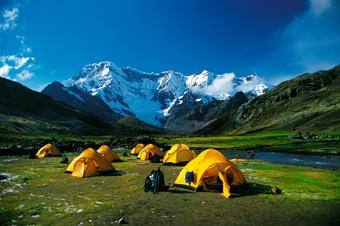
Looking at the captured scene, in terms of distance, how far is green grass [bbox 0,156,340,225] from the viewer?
17.6 m

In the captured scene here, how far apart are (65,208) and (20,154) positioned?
185ft

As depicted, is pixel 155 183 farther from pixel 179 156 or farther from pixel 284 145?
pixel 284 145

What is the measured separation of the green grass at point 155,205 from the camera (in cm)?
1756

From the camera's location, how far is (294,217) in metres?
17.9

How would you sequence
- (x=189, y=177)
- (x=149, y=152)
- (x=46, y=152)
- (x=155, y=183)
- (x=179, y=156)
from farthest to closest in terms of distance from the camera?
(x=46, y=152), (x=149, y=152), (x=179, y=156), (x=189, y=177), (x=155, y=183)

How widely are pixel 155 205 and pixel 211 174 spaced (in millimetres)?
6419

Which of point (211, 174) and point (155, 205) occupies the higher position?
point (211, 174)

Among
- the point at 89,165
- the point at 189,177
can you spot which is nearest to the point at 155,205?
the point at 189,177

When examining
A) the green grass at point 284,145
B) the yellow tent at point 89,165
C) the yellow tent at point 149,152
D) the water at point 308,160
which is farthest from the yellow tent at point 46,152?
the green grass at point 284,145

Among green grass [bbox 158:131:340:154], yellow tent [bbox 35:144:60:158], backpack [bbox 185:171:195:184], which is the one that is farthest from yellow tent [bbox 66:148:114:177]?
green grass [bbox 158:131:340:154]

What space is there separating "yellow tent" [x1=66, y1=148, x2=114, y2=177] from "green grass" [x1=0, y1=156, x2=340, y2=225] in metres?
3.60

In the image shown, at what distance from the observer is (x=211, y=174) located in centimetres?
2612

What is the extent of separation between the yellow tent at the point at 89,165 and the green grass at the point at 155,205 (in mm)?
3600

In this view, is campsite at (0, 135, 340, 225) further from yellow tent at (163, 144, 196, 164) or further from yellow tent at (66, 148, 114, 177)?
yellow tent at (163, 144, 196, 164)
